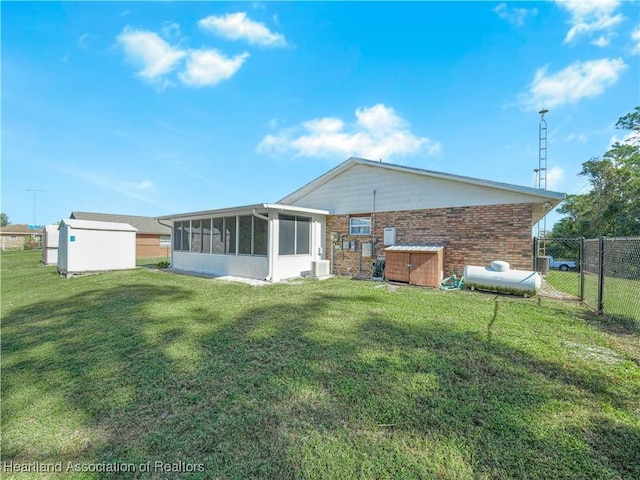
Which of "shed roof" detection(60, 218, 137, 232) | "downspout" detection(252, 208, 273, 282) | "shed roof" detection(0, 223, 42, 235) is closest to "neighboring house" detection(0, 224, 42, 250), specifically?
"shed roof" detection(0, 223, 42, 235)

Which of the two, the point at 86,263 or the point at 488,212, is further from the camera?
the point at 86,263

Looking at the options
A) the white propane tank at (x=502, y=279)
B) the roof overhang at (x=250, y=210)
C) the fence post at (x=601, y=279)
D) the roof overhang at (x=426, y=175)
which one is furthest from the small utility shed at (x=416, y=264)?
the fence post at (x=601, y=279)

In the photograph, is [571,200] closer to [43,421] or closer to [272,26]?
[272,26]

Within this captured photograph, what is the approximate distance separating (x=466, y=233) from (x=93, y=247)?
15206mm

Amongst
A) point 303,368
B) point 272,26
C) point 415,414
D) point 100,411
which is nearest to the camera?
point 415,414

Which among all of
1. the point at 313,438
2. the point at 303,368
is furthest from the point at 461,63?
the point at 313,438

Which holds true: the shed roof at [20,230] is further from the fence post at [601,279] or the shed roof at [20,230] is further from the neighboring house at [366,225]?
the fence post at [601,279]

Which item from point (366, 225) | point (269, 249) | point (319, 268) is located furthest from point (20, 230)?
point (366, 225)

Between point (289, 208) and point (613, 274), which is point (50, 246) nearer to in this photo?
point (289, 208)

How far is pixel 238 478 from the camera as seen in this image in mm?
1711

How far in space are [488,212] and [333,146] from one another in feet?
26.8

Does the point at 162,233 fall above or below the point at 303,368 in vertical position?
above

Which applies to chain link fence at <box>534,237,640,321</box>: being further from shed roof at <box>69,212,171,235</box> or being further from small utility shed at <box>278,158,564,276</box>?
shed roof at <box>69,212,171,235</box>

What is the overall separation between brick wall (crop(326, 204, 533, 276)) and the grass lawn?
2.72 meters
